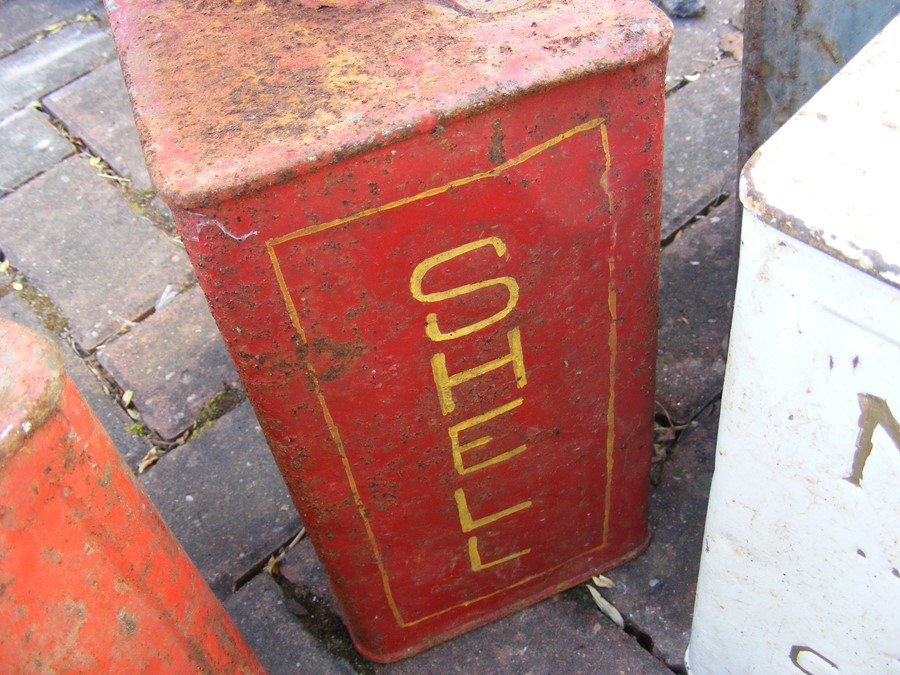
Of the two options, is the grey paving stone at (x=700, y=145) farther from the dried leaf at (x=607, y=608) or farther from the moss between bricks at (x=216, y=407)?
the moss between bricks at (x=216, y=407)

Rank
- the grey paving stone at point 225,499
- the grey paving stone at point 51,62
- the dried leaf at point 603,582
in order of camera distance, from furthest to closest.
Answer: the grey paving stone at point 51,62 → the grey paving stone at point 225,499 → the dried leaf at point 603,582

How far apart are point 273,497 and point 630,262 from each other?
105cm

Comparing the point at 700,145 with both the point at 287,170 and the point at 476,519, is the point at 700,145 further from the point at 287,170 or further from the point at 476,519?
the point at 287,170

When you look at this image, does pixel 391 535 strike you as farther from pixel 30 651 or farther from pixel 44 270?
pixel 44 270

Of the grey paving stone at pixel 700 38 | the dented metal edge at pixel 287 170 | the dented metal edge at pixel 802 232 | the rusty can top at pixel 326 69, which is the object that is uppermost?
the rusty can top at pixel 326 69

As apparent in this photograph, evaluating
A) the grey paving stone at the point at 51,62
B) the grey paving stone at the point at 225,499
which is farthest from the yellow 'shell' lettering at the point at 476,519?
the grey paving stone at the point at 51,62

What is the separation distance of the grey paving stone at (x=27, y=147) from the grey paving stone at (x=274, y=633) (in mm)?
1647

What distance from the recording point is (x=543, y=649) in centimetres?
172

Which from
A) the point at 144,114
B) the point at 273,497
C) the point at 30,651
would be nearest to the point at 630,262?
the point at 144,114

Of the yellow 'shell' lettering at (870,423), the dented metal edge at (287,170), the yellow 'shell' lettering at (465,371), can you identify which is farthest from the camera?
the yellow 'shell' lettering at (465,371)

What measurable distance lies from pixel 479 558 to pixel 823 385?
835 millimetres

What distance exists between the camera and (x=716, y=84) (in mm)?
2730

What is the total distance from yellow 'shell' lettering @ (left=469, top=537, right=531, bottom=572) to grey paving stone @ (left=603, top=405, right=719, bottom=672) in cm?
24

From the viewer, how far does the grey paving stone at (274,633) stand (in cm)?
174
